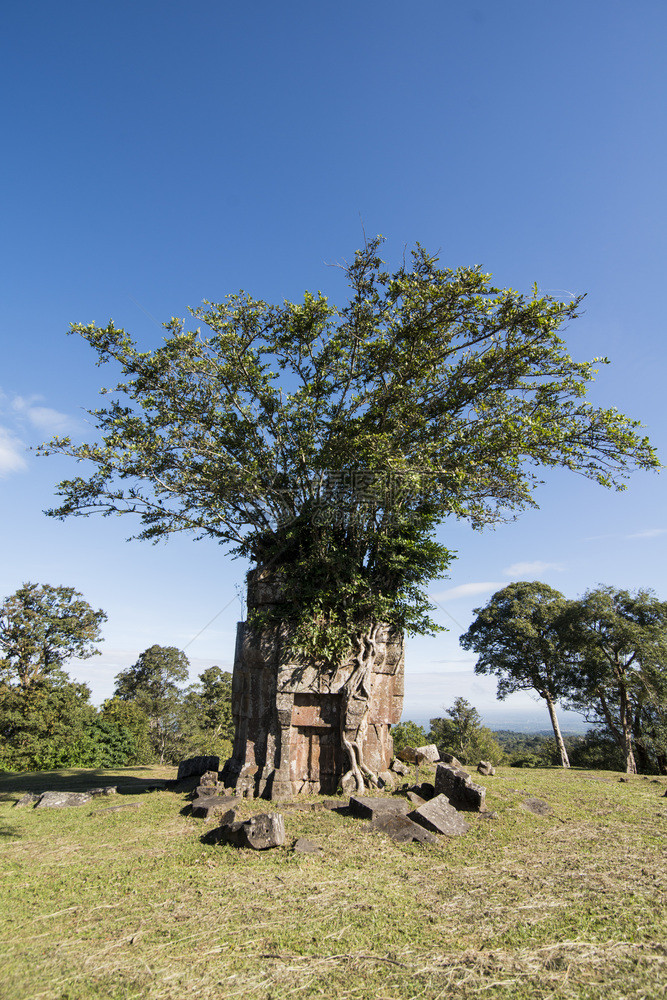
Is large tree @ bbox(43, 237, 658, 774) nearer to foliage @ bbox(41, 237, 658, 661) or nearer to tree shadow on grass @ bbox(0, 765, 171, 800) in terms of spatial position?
foliage @ bbox(41, 237, 658, 661)

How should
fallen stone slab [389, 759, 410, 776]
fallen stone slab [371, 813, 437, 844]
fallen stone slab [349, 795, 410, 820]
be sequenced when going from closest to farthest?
fallen stone slab [371, 813, 437, 844] → fallen stone slab [349, 795, 410, 820] → fallen stone slab [389, 759, 410, 776]

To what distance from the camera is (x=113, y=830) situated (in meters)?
9.27

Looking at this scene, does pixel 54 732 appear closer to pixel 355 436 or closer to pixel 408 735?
pixel 408 735

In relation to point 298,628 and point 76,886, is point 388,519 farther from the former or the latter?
point 76,886

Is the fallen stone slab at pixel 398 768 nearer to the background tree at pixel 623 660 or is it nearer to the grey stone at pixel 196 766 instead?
the grey stone at pixel 196 766

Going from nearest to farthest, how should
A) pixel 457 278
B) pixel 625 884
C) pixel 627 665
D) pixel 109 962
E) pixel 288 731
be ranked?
pixel 109 962 → pixel 625 884 → pixel 457 278 → pixel 288 731 → pixel 627 665

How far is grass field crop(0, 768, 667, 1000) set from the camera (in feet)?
14.1

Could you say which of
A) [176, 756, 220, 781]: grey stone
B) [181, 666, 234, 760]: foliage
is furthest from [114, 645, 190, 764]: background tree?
[176, 756, 220, 781]: grey stone

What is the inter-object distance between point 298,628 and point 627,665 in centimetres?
1869

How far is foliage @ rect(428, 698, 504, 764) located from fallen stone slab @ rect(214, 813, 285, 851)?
80.8 feet

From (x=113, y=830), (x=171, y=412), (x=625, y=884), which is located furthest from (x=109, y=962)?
(x=171, y=412)

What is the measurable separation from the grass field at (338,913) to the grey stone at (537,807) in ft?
2.40

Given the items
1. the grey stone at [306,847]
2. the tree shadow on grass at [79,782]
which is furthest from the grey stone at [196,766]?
the grey stone at [306,847]

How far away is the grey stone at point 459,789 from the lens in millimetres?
9875
